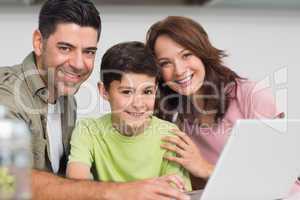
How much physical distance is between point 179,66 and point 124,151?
43 centimetres

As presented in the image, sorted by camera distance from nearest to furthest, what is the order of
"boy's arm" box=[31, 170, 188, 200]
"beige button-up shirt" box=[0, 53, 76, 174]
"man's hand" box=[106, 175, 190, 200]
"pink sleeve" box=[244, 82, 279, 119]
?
"man's hand" box=[106, 175, 190, 200] < "boy's arm" box=[31, 170, 188, 200] < "beige button-up shirt" box=[0, 53, 76, 174] < "pink sleeve" box=[244, 82, 279, 119]

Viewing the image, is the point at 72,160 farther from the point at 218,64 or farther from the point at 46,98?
the point at 218,64

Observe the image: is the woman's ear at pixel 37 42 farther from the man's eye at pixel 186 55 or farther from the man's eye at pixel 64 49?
the man's eye at pixel 186 55

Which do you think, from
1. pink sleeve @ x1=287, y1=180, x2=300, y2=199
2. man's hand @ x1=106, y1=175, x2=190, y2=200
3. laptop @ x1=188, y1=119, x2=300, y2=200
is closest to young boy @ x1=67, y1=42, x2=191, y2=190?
man's hand @ x1=106, y1=175, x2=190, y2=200

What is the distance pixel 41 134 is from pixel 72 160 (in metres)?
0.16

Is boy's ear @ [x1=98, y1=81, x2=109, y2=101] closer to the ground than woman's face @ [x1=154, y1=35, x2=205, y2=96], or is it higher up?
closer to the ground

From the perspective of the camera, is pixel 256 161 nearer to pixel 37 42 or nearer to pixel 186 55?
pixel 186 55

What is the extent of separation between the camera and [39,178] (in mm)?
1859

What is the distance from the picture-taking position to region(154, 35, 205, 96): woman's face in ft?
7.07

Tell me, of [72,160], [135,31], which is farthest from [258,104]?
[72,160]

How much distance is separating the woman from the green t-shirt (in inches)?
1.7

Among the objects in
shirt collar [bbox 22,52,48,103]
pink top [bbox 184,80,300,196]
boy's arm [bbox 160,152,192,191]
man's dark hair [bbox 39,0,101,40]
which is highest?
man's dark hair [bbox 39,0,101,40]

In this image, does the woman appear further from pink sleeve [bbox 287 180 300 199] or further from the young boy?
pink sleeve [bbox 287 180 300 199]

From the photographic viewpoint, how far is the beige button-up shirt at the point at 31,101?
1.99 metres
